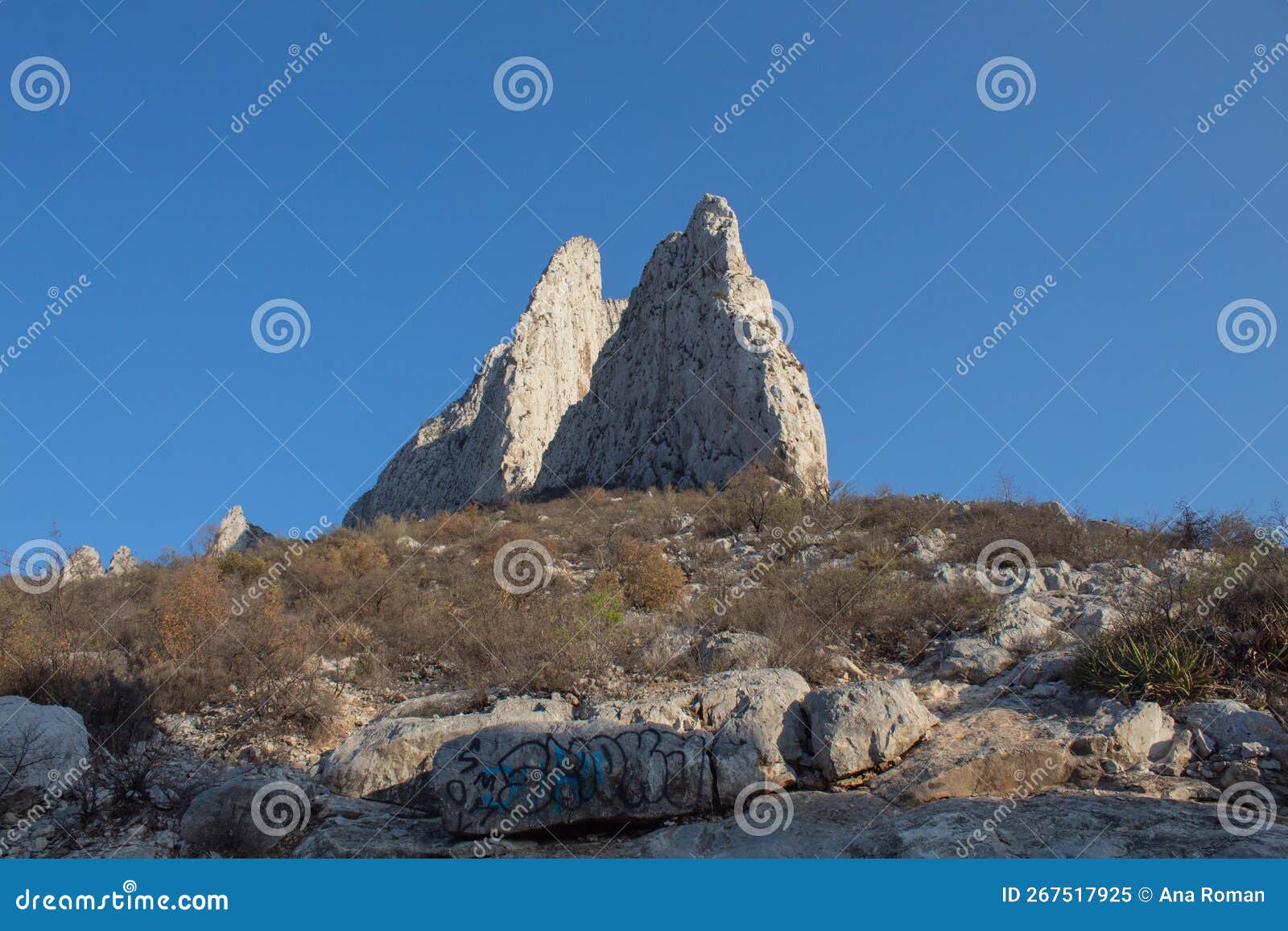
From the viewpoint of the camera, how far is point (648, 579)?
1238 centimetres

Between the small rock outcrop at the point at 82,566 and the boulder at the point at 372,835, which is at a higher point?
the small rock outcrop at the point at 82,566

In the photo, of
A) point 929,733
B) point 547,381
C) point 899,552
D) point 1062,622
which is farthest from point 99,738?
point 547,381

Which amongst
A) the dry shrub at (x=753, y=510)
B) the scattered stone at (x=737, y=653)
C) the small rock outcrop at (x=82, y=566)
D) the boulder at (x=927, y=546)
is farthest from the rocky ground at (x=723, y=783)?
the dry shrub at (x=753, y=510)

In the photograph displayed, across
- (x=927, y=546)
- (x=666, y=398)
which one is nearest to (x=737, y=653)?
(x=927, y=546)

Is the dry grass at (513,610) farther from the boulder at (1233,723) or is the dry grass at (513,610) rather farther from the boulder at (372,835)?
the boulder at (372,835)

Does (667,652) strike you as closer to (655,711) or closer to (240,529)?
(655,711)

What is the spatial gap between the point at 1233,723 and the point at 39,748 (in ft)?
32.2

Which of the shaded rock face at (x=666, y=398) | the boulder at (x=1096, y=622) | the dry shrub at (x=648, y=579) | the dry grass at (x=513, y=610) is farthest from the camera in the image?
the shaded rock face at (x=666, y=398)

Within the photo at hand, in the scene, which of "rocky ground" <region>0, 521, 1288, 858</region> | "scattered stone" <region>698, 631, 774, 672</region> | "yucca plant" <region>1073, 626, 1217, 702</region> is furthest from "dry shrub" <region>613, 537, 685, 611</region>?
"yucca plant" <region>1073, 626, 1217, 702</region>

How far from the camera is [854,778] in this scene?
22.5 feet

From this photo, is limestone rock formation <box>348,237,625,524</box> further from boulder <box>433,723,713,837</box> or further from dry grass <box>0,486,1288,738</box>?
boulder <box>433,723,713,837</box>

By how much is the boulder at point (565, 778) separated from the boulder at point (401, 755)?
519mm

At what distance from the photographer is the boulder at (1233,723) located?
661 cm

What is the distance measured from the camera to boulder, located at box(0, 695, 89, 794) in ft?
21.5
